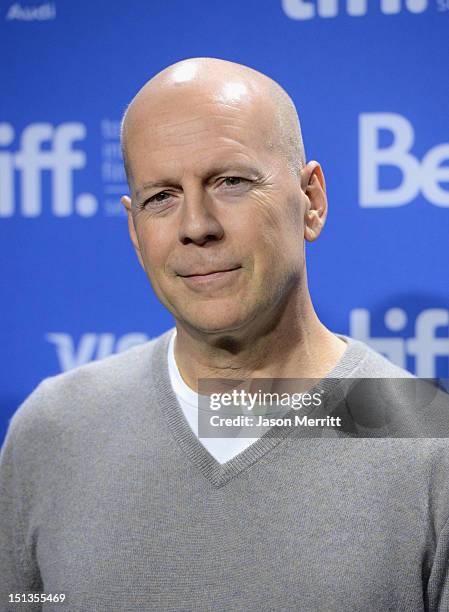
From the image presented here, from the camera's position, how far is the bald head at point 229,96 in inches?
42.2

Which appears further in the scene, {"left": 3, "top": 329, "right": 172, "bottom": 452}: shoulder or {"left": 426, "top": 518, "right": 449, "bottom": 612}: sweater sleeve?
{"left": 3, "top": 329, "right": 172, "bottom": 452}: shoulder

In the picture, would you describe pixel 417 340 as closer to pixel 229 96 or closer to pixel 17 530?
pixel 229 96

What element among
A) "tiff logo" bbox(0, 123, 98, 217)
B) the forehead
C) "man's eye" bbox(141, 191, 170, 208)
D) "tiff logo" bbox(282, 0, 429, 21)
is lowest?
"man's eye" bbox(141, 191, 170, 208)

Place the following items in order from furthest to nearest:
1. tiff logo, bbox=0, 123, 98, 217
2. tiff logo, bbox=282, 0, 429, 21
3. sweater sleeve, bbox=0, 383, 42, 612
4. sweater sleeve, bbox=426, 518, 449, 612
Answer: tiff logo, bbox=0, 123, 98, 217 → tiff logo, bbox=282, 0, 429, 21 → sweater sleeve, bbox=0, 383, 42, 612 → sweater sleeve, bbox=426, 518, 449, 612

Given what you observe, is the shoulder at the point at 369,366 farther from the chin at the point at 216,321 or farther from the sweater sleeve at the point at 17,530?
the sweater sleeve at the point at 17,530

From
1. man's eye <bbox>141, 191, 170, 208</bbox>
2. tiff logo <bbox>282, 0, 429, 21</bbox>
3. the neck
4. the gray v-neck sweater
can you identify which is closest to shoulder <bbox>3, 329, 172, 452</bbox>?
the gray v-neck sweater

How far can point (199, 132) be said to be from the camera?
1.05 meters

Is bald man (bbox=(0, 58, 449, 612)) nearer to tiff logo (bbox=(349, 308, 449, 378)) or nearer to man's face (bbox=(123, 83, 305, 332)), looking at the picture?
man's face (bbox=(123, 83, 305, 332))

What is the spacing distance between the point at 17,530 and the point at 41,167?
2.33 feet

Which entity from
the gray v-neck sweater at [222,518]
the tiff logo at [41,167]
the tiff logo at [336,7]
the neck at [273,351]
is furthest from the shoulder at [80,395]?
the tiff logo at [336,7]

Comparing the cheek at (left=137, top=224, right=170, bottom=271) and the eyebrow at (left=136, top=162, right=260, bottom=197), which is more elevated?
the eyebrow at (left=136, top=162, right=260, bottom=197)

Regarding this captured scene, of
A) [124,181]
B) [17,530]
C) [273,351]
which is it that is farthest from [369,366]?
[124,181]

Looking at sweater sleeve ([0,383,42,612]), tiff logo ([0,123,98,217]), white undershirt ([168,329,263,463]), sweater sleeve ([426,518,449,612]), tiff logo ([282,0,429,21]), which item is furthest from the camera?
tiff logo ([0,123,98,217])

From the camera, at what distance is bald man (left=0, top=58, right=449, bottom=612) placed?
1.04m
